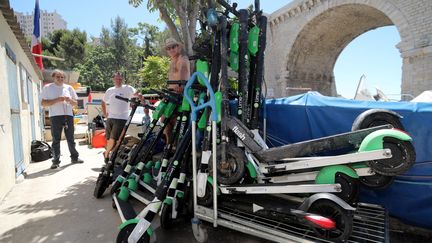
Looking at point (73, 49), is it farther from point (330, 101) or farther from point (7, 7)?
point (330, 101)

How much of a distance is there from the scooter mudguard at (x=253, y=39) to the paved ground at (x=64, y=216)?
6.92 ft

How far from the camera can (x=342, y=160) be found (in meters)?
2.13

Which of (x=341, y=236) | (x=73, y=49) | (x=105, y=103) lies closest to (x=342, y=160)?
(x=341, y=236)

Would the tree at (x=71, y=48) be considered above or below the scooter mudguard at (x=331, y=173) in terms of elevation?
above

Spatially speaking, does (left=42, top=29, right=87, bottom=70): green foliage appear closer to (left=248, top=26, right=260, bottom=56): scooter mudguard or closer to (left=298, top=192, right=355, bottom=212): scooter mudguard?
(left=248, top=26, right=260, bottom=56): scooter mudguard

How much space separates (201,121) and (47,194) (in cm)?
302

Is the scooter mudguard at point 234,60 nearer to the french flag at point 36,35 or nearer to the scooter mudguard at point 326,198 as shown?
the scooter mudguard at point 326,198

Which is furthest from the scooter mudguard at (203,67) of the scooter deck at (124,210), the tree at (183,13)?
the tree at (183,13)

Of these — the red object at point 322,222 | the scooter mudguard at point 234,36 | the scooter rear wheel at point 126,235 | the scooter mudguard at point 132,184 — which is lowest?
the scooter rear wheel at point 126,235

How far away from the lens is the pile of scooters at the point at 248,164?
2.05 metres

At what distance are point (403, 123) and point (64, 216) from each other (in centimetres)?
392

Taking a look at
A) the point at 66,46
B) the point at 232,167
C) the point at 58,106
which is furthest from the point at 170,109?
the point at 66,46

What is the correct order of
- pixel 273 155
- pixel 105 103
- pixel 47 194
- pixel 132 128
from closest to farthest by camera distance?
pixel 273 155
pixel 47 194
pixel 105 103
pixel 132 128

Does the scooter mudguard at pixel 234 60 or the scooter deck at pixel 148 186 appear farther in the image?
the scooter deck at pixel 148 186
